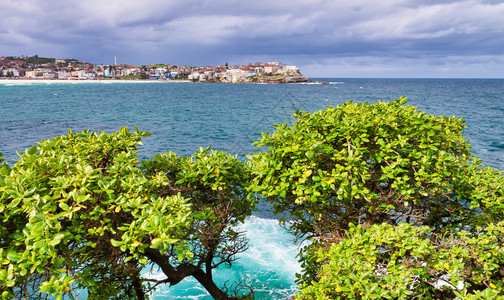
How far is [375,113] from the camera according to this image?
20.9 feet

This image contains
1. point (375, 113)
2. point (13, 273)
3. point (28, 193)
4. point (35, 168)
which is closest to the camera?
point (13, 273)

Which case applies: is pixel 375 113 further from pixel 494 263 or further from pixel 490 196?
pixel 494 263

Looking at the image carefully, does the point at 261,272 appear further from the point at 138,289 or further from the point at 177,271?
the point at 177,271

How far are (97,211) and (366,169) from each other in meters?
4.62

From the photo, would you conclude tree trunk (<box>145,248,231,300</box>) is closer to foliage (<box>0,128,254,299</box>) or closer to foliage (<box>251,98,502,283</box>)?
foliage (<box>0,128,254,299</box>)

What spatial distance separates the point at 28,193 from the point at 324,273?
4.52 metres

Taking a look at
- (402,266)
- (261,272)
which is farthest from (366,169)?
(261,272)

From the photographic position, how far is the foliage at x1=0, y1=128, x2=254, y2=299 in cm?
355

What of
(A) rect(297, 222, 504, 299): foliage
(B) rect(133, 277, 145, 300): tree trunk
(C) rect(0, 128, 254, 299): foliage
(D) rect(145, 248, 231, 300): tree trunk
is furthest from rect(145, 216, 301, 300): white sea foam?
(A) rect(297, 222, 504, 299): foliage

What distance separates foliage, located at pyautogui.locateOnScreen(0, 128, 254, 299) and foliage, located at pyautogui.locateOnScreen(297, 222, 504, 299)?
213 cm

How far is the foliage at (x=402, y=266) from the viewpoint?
4188mm

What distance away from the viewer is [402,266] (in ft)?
14.4

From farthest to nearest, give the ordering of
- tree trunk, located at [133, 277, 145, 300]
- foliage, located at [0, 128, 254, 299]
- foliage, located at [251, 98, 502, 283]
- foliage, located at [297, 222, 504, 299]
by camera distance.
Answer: tree trunk, located at [133, 277, 145, 300], foliage, located at [251, 98, 502, 283], foliage, located at [297, 222, 504, 299], foliage, located at [0, 128, 254, 299]

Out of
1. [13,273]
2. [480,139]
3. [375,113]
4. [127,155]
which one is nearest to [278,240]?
[375,113]
